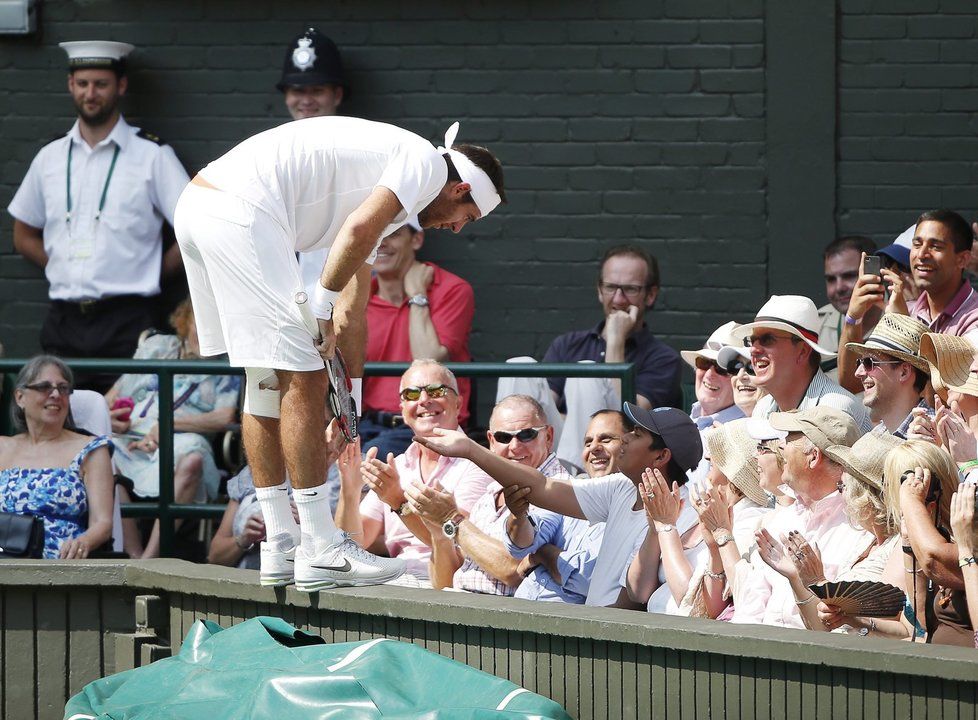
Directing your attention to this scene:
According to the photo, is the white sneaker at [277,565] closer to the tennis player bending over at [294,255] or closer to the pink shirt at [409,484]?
the tennis player bending over at [294,255]

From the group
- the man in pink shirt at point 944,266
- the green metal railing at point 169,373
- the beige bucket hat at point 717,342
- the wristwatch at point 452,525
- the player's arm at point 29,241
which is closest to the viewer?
the wristwatch at point 452,525

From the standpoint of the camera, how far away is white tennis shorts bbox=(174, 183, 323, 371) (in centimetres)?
509

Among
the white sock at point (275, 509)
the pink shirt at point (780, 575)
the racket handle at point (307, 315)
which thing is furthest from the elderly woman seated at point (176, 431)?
the pink shirt at point (780, 575)

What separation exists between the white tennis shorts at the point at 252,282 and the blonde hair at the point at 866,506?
1647 millimetres

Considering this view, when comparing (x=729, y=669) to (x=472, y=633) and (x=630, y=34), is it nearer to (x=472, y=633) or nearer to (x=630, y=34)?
(x=472, y=633)

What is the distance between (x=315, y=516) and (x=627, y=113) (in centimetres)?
386

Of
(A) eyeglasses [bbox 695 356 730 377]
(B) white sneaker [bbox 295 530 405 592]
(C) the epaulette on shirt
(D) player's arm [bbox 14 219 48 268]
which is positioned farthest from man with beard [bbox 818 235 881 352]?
(D) player's arm [bbox 14 219 48 268]

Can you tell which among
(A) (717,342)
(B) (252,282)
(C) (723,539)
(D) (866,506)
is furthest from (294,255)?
(A) (717,342)

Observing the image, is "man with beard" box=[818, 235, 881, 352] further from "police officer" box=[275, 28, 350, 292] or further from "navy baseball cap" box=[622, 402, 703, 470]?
"police officer" box=[275, 28, 350, 292]

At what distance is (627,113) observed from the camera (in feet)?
27.5

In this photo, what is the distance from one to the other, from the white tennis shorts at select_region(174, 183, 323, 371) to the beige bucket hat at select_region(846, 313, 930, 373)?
1860 mm

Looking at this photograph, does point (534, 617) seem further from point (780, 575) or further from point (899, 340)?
point (899, 340)

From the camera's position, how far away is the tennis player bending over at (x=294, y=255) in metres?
5.09

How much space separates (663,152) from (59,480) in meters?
3.47
